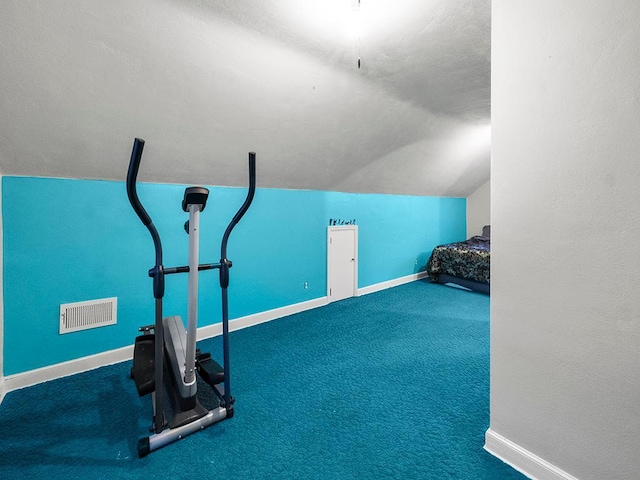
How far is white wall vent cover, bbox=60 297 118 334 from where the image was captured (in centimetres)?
231

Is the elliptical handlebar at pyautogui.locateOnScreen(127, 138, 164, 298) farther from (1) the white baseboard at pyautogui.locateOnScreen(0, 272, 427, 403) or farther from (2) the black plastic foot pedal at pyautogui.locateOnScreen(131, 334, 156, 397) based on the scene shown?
(1) the white baseboard at pyautogui.locateOnScreen(0, 272, 427, 403)

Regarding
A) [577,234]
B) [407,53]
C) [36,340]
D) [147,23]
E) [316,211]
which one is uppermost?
[407,53]

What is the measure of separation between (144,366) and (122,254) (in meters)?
1.14

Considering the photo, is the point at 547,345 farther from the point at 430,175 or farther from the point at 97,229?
the point at 430,175

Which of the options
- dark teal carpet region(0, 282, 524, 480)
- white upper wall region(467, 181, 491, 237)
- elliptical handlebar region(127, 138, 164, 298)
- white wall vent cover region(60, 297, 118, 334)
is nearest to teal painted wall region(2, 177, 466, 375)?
white wall vent cover region(60, 297, 118, 334)

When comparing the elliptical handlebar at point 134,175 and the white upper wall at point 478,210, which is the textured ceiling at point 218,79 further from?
the white upper wall at point 478,210

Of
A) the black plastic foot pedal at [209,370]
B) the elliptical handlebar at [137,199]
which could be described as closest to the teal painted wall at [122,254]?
the black plastic foot pedal at [209,370]

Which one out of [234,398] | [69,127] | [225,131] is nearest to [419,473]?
[234,398]

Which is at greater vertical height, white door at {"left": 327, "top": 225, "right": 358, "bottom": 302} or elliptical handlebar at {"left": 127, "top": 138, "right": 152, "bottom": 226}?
elliptical handlebar at {"left": 127, "top": 138, "right": 152, "bottom": 226}

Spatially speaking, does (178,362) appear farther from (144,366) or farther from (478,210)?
(478,210)

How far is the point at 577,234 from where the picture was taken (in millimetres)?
1247

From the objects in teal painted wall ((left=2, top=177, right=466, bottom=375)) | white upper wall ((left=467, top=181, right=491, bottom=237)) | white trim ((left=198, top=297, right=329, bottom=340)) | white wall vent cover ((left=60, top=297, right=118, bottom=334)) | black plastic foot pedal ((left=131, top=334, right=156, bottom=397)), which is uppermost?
white upper wall ((left=467, top=181, right=491, bottom=237))

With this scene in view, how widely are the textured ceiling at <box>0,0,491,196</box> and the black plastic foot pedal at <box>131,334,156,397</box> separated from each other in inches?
52.3

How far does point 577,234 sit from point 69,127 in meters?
2.85
